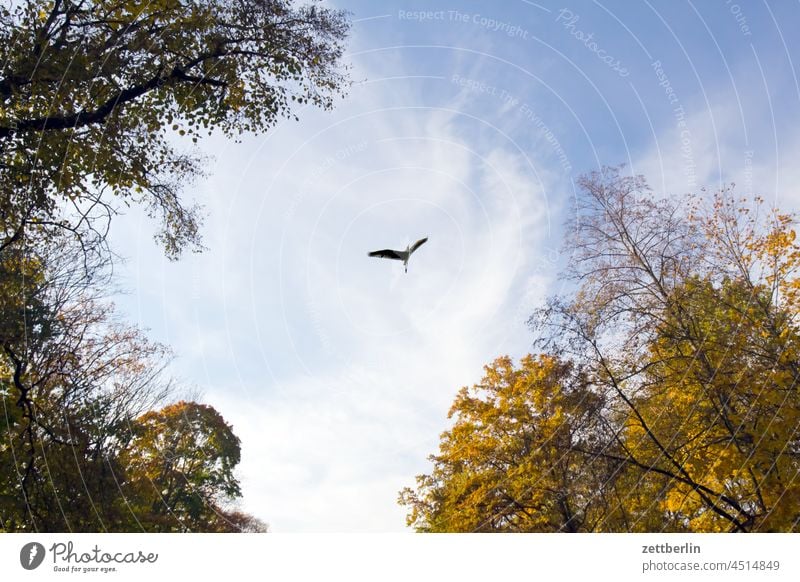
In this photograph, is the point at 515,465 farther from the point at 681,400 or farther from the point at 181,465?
the point at 181,465

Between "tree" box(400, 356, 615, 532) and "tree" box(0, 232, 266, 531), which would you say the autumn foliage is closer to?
"tree" box(400, 356, 615, 532)

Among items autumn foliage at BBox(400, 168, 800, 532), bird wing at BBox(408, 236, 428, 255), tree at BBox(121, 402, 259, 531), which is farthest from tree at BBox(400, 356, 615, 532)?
tree at BBox(121, 402, 259, 531)

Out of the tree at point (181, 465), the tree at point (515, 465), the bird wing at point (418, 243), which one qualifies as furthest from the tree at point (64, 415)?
the tree at point (515, 465)

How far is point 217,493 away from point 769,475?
26356 mm

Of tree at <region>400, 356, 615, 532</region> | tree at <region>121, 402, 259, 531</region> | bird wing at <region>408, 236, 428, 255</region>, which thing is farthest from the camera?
tree at <region>121, 402, 259, 531</region>

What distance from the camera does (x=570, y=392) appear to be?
47.3ft

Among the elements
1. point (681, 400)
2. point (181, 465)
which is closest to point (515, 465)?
point (681, 400)

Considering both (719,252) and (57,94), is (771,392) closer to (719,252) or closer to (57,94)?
(719,252)

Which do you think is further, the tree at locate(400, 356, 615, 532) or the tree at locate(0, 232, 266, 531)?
the tree at locate(400, 356, 615, 532)

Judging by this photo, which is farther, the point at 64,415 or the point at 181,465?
the point at 181,465

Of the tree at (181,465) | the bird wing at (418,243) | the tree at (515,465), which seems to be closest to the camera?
the bird wing at (418,243)

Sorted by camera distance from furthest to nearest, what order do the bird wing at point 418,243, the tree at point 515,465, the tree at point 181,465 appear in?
the tree at point 181,465 < the tree at point 515,465 < the bird wing at point 418,243

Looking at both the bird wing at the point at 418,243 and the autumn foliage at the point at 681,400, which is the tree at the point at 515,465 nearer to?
the autumn foliage at the point at 681,400

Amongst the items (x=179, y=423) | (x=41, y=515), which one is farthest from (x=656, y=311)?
(x=179, y=423)
